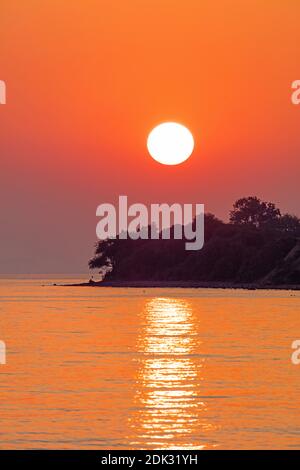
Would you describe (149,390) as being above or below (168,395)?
above

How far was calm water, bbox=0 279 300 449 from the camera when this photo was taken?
123 ft

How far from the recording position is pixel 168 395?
47.2m

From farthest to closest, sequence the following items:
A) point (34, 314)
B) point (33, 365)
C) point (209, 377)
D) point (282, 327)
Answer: point (34, 314) → point (282, 327) → point (33, 365) → point (209, 377)

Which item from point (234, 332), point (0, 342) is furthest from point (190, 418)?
point (234, 332)

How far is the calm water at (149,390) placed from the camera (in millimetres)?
37344

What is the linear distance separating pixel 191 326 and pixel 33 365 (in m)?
43.0

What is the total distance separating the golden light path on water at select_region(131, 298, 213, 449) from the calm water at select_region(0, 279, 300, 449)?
0.14 feet

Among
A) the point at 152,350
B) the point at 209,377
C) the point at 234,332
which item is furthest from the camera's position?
the point at 234,332

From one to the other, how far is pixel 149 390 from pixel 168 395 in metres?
2.17

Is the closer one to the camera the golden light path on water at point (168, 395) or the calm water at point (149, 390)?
the golden light path on water at point (168, 395)

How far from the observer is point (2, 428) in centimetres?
3866

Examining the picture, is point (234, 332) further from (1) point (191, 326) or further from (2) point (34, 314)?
(2) point (34, 314)

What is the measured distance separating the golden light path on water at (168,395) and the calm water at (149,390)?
42 millimetres
